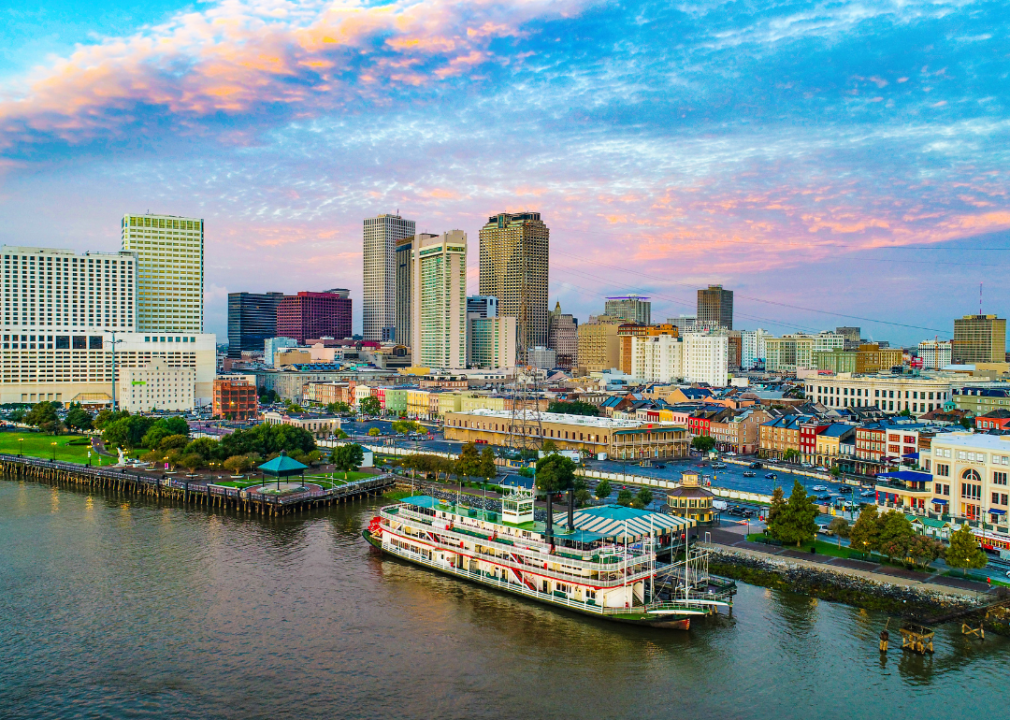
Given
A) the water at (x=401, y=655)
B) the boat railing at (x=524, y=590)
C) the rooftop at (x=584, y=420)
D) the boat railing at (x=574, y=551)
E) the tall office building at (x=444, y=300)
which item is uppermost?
the tall office building at (x=444, y=300)

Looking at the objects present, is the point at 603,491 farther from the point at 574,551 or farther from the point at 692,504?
the point at 574,551

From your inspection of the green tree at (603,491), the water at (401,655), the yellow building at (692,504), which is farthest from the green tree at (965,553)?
the green tree at (603,491)

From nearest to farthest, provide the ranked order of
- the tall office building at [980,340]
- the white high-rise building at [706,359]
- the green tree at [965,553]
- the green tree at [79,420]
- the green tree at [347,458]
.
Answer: the green tree at [965,553]
the green tree at [347,458]
the green tree at [79,420]
the white high-rise building at [706,359]
the tall office building at [980,340]

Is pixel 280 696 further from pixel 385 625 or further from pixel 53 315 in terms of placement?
pixel 53 315

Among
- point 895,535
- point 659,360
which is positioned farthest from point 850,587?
point 659,360

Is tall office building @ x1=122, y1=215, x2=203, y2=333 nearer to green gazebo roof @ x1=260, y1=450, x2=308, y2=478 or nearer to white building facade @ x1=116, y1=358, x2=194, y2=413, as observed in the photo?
white building facade @ x1=116, y1=358, x2=194, y2=413

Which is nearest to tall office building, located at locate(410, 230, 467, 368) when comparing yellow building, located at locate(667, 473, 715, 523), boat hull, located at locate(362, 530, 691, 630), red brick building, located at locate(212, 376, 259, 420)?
red brick building, located at locate(212, 376, 259, 420)

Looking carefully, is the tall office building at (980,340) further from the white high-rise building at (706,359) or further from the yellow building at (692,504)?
the yellow building at (692,504)
